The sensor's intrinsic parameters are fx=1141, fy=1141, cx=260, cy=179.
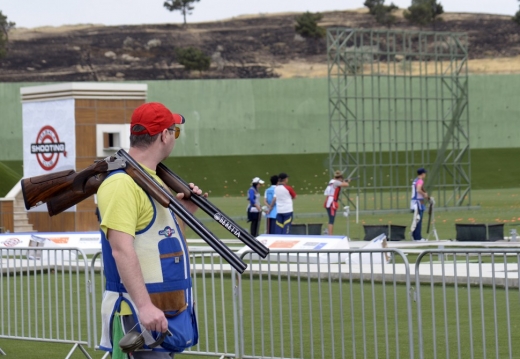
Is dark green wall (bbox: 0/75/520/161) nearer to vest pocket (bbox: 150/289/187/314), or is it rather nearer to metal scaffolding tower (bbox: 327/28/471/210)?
metal scaffolding tower (bbox: 327/28/471/210)

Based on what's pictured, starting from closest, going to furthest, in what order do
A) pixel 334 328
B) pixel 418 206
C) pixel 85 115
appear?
pixel 334 328 < pixel 418 206 < pixel 85 115

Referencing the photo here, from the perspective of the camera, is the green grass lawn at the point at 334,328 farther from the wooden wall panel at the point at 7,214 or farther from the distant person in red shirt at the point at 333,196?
the wooden wall panel at the point at 7,214

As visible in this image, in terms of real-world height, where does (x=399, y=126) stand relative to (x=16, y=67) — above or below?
below

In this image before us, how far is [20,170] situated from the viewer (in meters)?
63.2

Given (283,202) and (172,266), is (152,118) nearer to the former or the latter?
(172,266)

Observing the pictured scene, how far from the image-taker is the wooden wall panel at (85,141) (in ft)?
89.4

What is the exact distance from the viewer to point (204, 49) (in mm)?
112000

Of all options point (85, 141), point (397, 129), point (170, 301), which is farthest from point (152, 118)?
point (397, 129)

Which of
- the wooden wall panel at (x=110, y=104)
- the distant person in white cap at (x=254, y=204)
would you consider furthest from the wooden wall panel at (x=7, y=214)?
the distant person in white cap at (x=254, y=204)

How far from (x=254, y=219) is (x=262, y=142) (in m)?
44.2

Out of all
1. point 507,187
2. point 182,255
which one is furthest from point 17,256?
point 507,187

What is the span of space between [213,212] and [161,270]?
0.41 m

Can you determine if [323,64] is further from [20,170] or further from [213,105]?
[20,170]

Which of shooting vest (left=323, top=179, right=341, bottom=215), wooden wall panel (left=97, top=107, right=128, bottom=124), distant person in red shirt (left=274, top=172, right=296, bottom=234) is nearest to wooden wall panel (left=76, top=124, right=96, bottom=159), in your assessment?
wooden wall panel (left=97, top=107, right=128, bottom=124)
